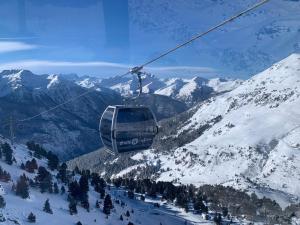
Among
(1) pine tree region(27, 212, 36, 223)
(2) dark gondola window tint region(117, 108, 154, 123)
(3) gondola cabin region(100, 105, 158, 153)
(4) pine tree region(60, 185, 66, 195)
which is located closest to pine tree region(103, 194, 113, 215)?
(4) pine tree region(60, 185, 66, 195)

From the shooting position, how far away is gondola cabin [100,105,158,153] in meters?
36.4

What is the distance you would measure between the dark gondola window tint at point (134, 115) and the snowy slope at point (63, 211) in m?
39.8

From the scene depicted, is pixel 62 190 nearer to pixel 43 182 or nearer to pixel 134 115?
pixel 43 182

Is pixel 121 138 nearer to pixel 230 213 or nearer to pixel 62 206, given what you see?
pixel 62 206

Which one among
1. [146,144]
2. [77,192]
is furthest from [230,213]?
[146,144]

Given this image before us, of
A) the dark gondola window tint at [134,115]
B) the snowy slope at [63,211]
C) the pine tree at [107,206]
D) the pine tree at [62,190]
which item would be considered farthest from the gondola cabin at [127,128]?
the pine tree at [107,206]

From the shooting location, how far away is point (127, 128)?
36938mm

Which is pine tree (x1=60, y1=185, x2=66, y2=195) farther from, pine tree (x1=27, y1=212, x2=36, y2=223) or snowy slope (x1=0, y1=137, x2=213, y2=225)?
pine tree (x1=27, y1=212, x2=36, y2=223)

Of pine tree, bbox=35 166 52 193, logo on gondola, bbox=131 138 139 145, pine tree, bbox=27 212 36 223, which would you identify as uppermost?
logo on gondola, bbox=131 138 139 145

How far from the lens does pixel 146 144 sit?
3934 cm

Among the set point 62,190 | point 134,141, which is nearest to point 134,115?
point 134,141

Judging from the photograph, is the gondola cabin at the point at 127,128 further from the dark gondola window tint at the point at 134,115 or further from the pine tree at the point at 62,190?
the pine tree at the point at 62,190

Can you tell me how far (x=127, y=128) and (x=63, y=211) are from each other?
64.1 metres

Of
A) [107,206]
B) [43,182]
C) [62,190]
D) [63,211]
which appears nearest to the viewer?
[63,211]
